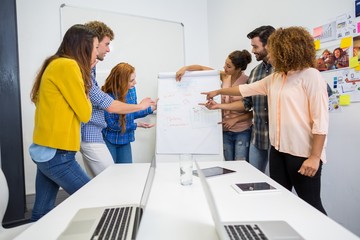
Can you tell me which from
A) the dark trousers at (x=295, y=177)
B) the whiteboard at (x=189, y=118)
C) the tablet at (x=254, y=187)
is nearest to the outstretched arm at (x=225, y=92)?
the whiteboard at (x=189, y=118)

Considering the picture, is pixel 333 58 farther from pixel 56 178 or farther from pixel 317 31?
pixel 56 178

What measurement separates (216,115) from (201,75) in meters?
0.40

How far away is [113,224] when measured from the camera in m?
0.81

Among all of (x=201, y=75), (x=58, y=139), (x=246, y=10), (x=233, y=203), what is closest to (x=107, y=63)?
(x=201, y=75)

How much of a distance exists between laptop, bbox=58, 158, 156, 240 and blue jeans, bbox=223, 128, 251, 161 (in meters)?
1.53

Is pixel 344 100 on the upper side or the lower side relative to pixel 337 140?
upper

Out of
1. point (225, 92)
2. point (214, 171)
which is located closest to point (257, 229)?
point (214, 171)

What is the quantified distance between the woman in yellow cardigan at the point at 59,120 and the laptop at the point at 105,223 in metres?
0.43

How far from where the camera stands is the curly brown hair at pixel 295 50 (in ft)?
4.47

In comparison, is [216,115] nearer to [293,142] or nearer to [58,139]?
[293,142]

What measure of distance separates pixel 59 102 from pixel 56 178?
1.27 ft

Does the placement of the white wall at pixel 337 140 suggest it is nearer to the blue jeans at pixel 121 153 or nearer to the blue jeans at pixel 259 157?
the blue jeans at pixel 259 157

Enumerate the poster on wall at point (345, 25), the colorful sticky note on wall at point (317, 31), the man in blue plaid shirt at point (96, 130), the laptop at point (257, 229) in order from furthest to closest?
the colorful sticky note on wall at point (317, 31), the poster on wall at point (345, 25), the man in blue plaid shirt at point (96, 130), the laptop at point (257, 229)

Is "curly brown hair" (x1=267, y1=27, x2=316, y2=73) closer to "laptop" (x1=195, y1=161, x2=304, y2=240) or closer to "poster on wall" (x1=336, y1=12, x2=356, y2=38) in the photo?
"poster on wall" (x1=336, y1=12, x2=356, y2=38)
